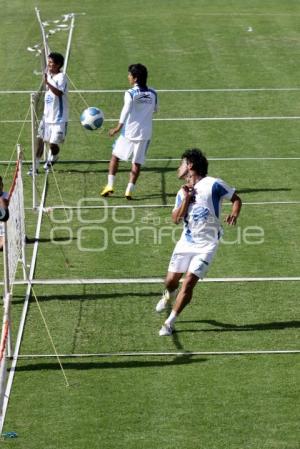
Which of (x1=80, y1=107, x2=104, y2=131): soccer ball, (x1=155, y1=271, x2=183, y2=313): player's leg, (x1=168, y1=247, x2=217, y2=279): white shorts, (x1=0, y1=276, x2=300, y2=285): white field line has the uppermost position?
(x1=168, y1=247, x2=217, y2=279): white shorts

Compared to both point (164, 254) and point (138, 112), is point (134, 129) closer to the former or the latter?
point (138, 112)

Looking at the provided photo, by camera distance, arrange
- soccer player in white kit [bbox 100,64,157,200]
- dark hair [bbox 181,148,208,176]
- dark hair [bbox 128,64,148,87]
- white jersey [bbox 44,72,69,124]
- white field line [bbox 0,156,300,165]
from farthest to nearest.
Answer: white field line [bbox 0,156,300,165] → white jersey [bbox 44,72,69,124] → soccer player in white kit [bbox 100,64,157,200] → dark hair [bbox 128,64,148,87] → dark hair [bbox 181,148,208,176]

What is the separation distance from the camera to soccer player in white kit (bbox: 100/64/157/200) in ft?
66.5

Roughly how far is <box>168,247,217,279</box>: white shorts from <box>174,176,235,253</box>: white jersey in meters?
0.06

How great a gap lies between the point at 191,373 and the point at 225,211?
21.7 feet

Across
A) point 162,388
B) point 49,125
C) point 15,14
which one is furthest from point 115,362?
point 15,14

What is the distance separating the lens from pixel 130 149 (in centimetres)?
2073

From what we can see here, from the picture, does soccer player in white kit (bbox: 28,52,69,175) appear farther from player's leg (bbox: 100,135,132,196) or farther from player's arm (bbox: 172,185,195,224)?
player's arm (bbox: 172,185,195,224)

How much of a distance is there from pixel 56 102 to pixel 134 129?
77.2 inches

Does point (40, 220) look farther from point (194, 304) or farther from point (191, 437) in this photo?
point (191, 437)

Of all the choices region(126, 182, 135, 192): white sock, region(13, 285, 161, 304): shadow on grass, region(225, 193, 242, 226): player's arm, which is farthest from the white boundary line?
region(126, 182, 135, 192): white sock

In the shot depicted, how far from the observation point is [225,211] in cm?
1995

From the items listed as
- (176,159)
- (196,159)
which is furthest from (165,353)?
(176,159)

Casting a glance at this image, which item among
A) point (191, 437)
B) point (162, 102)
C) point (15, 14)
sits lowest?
point (15, 14)
